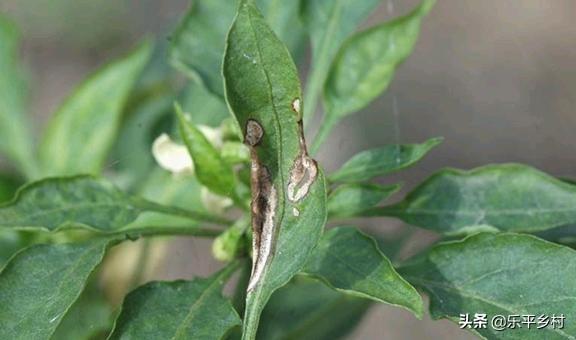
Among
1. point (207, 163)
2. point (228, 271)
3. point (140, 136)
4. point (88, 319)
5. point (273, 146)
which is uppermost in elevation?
point (273, 146)

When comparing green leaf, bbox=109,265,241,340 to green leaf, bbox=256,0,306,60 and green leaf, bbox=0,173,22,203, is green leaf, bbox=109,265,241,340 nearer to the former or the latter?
green leaf, bbox=256,0,306,60

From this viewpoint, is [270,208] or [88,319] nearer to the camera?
[270,208]

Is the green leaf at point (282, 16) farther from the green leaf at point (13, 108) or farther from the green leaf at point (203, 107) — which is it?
the green leaf at point (13, 108)

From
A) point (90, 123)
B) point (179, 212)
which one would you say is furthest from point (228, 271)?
point (90, 123)

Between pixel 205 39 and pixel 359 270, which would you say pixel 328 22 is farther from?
pixel 359 270

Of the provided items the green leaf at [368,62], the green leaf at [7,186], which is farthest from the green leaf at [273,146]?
the green leaf at [7,186]

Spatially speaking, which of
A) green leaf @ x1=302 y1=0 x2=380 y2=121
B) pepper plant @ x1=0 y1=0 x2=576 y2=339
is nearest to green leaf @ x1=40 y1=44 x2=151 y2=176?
pepper plant @ x1=0 y1=0 x2=576 y2=339
